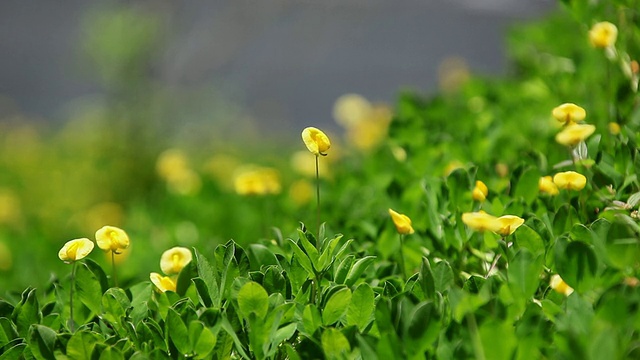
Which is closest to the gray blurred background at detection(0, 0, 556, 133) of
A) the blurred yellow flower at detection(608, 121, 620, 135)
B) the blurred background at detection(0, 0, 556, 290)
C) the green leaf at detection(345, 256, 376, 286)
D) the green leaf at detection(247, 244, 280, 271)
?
the blurred background at detection(0, 0, 556, 290)

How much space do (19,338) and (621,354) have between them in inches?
32.8

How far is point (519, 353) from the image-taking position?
0.85 meters

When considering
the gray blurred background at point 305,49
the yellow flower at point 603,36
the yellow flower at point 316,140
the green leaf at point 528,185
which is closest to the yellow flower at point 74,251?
the yellow flower at point 316,140

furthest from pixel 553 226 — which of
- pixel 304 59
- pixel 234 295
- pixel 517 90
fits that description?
pixel 304 59

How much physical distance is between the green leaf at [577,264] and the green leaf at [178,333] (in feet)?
1.69

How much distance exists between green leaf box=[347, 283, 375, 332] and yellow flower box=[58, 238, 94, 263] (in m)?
0.43

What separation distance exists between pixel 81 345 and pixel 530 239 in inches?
26.4

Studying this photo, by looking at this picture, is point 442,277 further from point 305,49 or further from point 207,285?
point 305,49

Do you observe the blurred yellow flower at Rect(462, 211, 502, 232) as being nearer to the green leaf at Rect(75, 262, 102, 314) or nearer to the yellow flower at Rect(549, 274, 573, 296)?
the yellow flower at Rect(549, 274, 573, 296)

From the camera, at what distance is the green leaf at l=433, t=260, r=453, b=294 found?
1060mm

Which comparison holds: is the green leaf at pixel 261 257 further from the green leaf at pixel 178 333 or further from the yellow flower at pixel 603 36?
the yellow flower at pixel 603 36

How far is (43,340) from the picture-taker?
1.03 metres

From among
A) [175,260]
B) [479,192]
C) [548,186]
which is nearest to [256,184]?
[175,260]

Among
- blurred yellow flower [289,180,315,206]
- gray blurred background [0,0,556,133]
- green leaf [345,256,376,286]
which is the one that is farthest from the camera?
gray blurred background [0,0,556,133]
